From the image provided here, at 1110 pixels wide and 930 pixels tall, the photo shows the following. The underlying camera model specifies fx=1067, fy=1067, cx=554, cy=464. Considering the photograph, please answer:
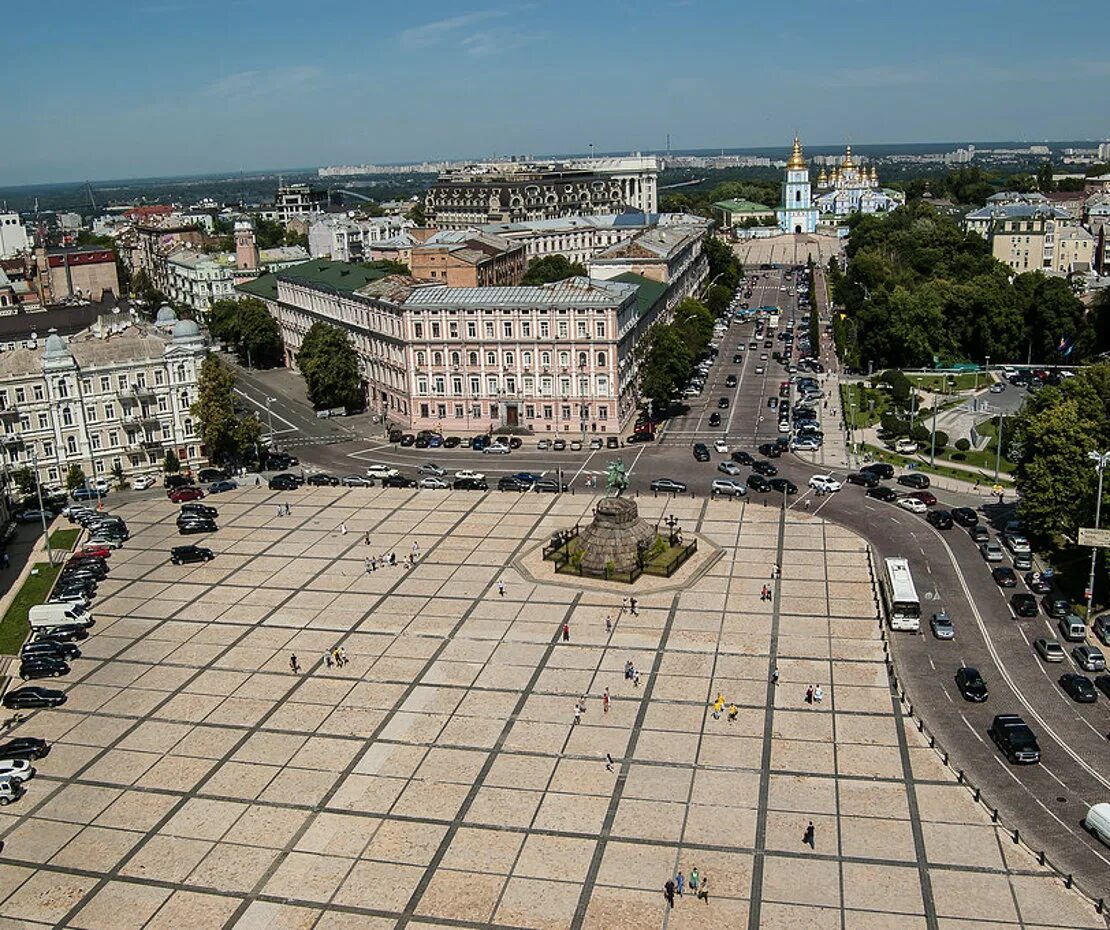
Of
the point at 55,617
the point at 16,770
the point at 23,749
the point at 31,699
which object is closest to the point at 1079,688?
the point at 16,770

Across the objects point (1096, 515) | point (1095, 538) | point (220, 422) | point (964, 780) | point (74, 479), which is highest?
point (220, 422)

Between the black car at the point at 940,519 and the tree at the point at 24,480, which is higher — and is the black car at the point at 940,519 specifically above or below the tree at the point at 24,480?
below

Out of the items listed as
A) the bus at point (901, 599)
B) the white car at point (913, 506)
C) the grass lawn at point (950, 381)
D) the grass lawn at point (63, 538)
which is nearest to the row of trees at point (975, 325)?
the grass lawn at point (950, 381)

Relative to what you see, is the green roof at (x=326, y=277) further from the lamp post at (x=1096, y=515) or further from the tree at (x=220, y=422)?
the lamp post at (x=1096, y=515)

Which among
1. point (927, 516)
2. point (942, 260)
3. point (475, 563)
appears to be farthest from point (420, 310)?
point (942, 260)

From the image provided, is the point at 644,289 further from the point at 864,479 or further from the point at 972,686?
the point at 972,686

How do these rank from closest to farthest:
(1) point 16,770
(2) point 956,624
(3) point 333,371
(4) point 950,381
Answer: (1) point 16,770 → (2) point 956,624 → (3) point 333,371 → (4) point 950,381
